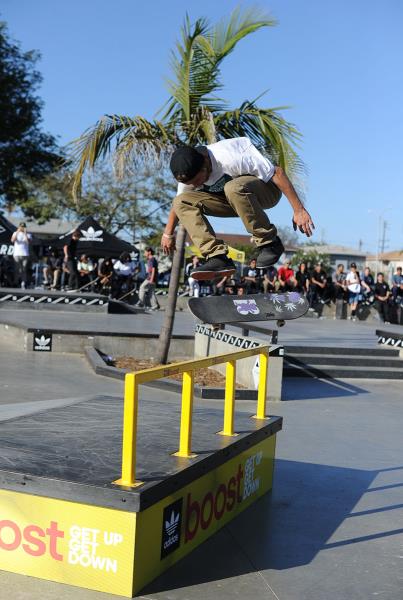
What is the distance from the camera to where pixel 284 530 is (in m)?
4.63

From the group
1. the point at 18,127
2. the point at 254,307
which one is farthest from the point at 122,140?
the point at 18,127

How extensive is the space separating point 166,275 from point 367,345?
17811 millimetres

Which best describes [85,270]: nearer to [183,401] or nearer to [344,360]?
[344,360]

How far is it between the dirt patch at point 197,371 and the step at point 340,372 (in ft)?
4.77

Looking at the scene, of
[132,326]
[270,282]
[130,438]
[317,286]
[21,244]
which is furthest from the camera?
[317,286]

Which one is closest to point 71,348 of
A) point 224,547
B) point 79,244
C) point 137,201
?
point 224,547

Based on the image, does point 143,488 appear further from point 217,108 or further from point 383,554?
point 217,108

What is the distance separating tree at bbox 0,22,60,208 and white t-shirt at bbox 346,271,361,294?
1695 centimetres

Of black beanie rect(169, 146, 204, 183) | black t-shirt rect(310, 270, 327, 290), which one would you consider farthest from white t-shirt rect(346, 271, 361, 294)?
black beanie rect(169, 146, 204, 183)

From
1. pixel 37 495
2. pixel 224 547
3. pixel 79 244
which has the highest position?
pixel 79 244

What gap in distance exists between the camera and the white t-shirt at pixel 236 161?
475cm

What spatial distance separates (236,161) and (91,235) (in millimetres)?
18607

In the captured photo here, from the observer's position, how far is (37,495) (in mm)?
3572

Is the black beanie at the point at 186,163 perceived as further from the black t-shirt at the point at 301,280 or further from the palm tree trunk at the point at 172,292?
the black t-shirt at the point at 301,280
